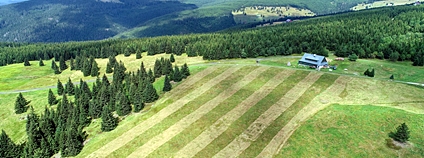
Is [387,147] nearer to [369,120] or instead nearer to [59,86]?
[369,120]

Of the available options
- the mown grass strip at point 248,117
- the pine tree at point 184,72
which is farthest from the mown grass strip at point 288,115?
the pine tree at point 184,72

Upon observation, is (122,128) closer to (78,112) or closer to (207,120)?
(78,112)

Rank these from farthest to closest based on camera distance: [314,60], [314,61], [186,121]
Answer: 1. [314,60]
2. [314,61]
3. [186,121]

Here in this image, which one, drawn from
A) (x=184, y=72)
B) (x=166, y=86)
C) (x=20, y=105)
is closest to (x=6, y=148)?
(x=20, y=105)

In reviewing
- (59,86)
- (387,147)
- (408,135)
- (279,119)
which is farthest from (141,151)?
(59,86)

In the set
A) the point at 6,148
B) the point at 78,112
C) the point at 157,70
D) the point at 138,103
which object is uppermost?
the point at 157,70

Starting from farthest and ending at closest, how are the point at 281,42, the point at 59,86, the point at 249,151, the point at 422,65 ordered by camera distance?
the point at 281,42 → the point at 59,86 → the point at 422,65 → the point at 249,151

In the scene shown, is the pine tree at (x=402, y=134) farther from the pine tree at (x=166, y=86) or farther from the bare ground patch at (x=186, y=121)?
the pine tree at (x=166, y=86)
